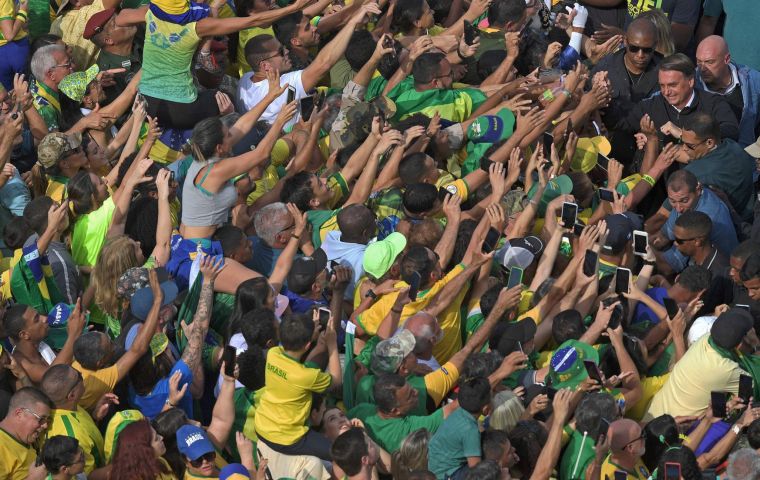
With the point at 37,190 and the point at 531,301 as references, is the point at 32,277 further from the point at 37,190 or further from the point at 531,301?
the point at 531,301

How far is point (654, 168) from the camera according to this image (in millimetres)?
10836

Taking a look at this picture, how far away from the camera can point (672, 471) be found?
7281mm

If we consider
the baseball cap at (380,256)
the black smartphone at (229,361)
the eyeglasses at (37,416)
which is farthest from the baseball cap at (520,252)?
the eyeglasses at (37,416)

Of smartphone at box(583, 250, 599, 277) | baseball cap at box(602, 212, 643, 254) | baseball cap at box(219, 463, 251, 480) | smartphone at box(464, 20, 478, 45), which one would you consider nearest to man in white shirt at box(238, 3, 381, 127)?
smartphone at box(464, 20, 478, 45)

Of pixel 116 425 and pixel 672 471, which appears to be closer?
pixel 672 471

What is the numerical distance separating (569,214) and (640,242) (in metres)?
0.52

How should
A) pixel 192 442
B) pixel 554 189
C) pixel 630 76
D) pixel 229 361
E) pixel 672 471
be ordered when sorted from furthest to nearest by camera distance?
pixel 630 76
pixel 554 189
pixel 229 361
pixel 192 442
pixel 672 471

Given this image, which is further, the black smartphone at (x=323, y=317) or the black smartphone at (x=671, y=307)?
the black smartphone at (x=671, y=307)

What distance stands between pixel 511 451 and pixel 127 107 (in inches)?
182

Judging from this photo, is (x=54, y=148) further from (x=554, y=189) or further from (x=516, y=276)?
(x=554, y=189)

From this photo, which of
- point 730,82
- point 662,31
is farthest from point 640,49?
point 730,82

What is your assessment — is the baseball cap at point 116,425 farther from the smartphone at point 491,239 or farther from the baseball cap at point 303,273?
the smartphone at point 491,239

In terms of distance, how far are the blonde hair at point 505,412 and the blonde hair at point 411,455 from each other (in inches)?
15.3

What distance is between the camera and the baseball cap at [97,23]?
1109 centimetres
